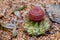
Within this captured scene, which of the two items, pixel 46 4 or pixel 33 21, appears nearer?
pixel 33 21

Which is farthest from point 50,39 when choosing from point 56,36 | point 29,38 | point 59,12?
point 59,12

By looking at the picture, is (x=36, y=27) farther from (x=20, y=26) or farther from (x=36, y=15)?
(x=20, y=26)

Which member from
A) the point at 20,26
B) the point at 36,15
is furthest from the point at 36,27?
the point at 20,26

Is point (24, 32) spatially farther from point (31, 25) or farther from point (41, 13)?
point (41, 13)

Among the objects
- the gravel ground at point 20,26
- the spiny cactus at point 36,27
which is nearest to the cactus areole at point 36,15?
the spiny cactus at point 36,27

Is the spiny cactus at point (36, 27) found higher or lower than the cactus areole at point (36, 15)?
lower

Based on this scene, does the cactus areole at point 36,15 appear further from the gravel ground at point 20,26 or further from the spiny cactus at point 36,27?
the gravel ground at point 20,26

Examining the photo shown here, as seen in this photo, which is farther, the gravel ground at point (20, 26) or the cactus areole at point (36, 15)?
the gravel ground at point (20, 26)

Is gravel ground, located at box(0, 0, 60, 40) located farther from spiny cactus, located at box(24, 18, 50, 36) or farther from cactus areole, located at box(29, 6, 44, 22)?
cactus areole, located at box(29, 6, 44, 22)

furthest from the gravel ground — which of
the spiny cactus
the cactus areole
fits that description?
the cactus areole
